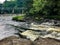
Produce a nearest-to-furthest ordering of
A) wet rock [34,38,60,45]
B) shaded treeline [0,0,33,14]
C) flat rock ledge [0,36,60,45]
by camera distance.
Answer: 1. flat rock ledge [0,36,60,45]
2. wet rock [34,38,60,45]
3. shaded treeline [0,0,33,14]

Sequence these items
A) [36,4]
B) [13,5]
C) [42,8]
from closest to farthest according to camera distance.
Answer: [42,8]
[36,4]
[13,5]

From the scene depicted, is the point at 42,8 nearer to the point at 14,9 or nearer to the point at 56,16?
the point at 56,16

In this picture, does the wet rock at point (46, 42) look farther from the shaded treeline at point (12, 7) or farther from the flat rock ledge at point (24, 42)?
the shaded treeline at point (12, 7)

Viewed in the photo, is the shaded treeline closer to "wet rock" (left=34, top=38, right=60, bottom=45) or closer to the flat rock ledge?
"wet rock" (left=34, top=38, right=60, bottom=45)

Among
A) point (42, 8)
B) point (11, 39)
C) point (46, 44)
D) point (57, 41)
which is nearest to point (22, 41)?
point (11, 39)

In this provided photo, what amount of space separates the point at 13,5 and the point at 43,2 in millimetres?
52495

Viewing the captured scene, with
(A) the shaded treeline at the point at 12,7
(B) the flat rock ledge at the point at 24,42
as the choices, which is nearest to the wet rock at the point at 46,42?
(B) the flat rock ledge at the point at 24,42

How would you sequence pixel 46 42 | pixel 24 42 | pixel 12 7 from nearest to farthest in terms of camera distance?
pixel 24 42 → pixel 46 42 → pixel 12 7

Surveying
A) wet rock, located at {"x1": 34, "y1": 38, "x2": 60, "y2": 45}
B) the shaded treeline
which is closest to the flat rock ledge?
wet rock, located at {"x1": 34, "y1": 38, "x2": 60, "y2": 45}

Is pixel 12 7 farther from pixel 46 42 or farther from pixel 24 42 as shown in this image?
pixel 24 42

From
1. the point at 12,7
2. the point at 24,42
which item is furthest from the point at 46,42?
the point at 12,7

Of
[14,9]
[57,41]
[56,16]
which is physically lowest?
[14,9]

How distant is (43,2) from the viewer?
44.9 meters

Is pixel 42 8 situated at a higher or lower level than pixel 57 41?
lower
